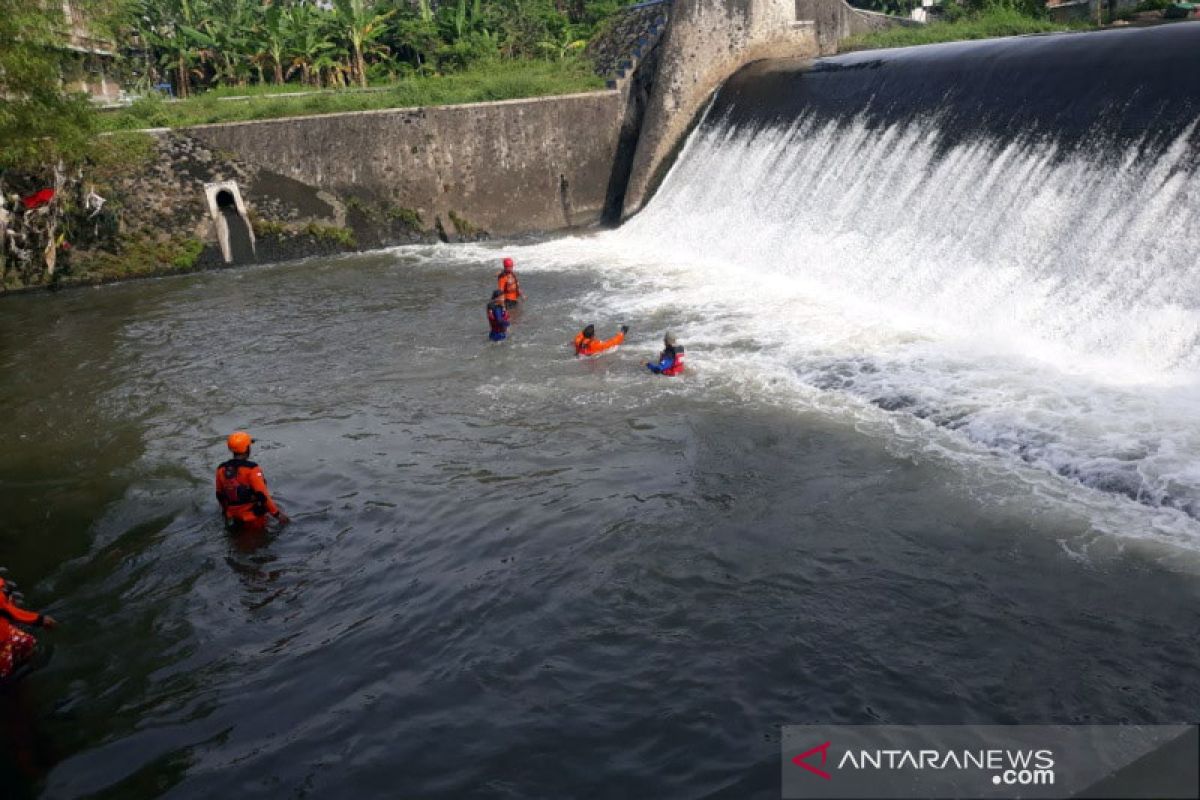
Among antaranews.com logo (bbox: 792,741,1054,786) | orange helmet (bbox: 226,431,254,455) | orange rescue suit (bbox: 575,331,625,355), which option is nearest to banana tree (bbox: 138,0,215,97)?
orange rescue suit (bbox: 575,331,625,355)

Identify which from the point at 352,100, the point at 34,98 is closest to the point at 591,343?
the point at 34,98

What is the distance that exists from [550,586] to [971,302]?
8.99 meters

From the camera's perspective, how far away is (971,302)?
46.4 ft

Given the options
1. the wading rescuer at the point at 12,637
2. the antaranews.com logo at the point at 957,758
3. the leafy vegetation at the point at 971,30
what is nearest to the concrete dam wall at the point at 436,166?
the leafy vegetation at the point at 971,30

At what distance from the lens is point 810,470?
984 cm

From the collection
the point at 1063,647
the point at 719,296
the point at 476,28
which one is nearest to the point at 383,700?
the point at 1063,647

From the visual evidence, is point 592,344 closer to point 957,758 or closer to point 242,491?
point 242,491

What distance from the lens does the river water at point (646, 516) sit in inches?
251

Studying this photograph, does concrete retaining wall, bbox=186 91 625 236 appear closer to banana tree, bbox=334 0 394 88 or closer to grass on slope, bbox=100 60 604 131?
grass on slope, bbox=100 60 604 131

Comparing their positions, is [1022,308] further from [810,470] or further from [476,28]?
[476,28]

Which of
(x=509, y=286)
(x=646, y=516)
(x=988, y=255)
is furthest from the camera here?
(x=509, y=286)

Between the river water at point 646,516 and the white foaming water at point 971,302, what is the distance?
0.07 meters

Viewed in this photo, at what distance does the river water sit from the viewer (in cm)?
638

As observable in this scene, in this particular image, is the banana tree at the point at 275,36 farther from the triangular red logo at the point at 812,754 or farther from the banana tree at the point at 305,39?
the triangular red logo at the point at 812,754
